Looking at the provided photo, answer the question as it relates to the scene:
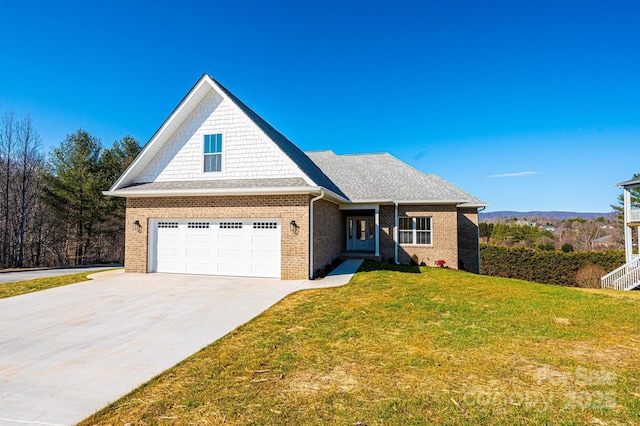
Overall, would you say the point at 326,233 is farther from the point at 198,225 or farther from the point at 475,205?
the point at 475,205

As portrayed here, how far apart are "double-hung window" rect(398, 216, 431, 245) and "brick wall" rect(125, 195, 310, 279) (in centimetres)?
828

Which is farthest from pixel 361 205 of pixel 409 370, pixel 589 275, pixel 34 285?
pixel 589 275

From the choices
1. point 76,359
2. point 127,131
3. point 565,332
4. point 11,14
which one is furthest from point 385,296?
point 127,131

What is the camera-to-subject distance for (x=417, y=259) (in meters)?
16.9

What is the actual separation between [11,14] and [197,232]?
1151 cm

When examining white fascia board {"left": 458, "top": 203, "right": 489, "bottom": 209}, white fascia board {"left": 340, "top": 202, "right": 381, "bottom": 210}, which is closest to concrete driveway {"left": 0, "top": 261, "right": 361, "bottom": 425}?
white fascia board {"left": 340, "top": 202, "right": 381, "bottom": 210}

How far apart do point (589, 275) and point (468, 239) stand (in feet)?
29.6

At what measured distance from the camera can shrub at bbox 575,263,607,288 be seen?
64.7 feet

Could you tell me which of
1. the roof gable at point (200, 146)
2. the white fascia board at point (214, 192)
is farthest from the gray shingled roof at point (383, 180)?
the roof gable at point (200, 146)

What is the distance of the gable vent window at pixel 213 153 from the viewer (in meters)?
12.4

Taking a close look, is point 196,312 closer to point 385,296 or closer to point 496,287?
point 385,296

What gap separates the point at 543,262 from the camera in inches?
869

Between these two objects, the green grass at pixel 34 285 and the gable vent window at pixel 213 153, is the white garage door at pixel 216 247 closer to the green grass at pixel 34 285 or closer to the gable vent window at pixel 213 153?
the gable vent window at pixel 213 153

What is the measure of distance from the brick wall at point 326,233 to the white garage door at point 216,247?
1540 mm
